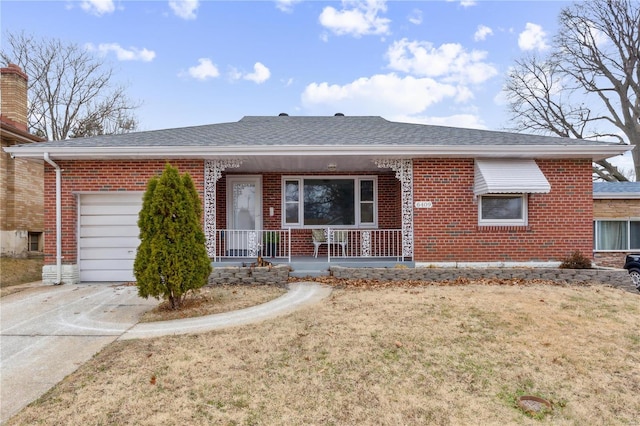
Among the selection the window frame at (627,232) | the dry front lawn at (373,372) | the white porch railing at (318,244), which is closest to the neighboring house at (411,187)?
the white porch railing at (318,244)

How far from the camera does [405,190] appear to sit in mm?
8773

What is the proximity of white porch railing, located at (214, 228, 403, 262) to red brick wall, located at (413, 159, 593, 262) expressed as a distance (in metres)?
1.26

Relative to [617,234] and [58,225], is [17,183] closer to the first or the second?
[58,225]

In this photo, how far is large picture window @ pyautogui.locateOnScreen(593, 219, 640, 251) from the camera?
1170cm

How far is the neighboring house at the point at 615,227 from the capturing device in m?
11.6

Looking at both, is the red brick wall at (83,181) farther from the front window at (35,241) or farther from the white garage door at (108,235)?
the front window at (35,241)

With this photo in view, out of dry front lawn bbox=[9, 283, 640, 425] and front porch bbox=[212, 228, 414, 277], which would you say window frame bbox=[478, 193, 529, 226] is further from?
dry front lawn bbox=[9, 283, 640, 425]

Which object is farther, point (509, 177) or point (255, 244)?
point (255, 244)

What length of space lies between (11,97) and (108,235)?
27.9ft

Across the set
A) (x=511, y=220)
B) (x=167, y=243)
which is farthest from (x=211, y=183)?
(x=511, y=220)

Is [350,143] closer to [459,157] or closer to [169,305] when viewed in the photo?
[459,157]

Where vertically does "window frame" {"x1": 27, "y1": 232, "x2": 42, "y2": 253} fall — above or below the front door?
below

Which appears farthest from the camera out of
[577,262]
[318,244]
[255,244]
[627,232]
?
[627,232]

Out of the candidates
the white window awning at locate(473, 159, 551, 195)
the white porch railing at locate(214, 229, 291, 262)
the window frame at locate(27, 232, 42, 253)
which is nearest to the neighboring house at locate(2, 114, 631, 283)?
the white window awning at locate(473, 159, 551, 195)
